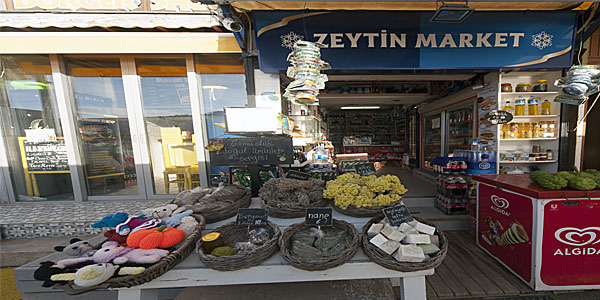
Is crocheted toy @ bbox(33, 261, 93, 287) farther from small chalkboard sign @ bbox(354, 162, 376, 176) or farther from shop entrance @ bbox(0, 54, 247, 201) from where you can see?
shop entrance @ bbox(0, 54, 247, 201)

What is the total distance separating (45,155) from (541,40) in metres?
8.25

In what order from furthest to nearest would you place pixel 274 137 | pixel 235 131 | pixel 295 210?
pixel 235 131
pixel 274 137
pixel 295 210

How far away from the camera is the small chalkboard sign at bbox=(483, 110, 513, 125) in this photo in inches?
121

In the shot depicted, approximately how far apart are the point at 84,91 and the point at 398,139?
8.70 metres

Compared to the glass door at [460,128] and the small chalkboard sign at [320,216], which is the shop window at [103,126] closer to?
the small chalkboard sign at [320,216]

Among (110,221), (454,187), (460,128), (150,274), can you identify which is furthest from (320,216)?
(460,128)

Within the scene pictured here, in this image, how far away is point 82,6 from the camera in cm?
270

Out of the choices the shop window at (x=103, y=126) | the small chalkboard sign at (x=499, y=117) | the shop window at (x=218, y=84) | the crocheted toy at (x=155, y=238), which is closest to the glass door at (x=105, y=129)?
the shop window at (x=103, y=126)

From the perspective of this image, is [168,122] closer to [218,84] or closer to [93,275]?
[218,84]

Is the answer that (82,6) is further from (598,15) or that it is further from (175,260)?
(598,15)

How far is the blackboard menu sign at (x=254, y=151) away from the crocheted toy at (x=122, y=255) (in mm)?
1000

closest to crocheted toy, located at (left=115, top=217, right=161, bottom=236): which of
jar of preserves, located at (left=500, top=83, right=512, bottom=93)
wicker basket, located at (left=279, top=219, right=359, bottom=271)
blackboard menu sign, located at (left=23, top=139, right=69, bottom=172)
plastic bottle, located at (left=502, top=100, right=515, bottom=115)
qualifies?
wicker basket, located at (left=279, top=219, right=359, bottom=271)

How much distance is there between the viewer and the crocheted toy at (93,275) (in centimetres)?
80

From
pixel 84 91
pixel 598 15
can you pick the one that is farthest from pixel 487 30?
pixel 84 91
